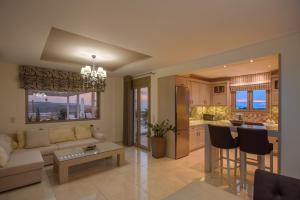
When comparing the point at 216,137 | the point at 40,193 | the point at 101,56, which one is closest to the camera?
the point at 40,193

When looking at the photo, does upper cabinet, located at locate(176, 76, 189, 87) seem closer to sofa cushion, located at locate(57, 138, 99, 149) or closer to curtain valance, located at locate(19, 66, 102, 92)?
sofa cushion, located at locate(57, 138, 99, 149)

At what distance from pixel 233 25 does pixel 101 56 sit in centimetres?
275

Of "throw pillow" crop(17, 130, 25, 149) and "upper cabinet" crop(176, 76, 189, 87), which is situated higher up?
"upper cabinet" crop(176, 76, 189, 87)

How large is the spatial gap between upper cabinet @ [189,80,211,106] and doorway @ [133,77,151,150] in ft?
4.99

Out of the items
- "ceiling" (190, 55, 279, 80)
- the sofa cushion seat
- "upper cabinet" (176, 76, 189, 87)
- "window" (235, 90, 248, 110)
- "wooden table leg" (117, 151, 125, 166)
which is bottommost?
"wooden table leg" (117, 151, 125, 166)

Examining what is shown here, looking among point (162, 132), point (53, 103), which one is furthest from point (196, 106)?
point (53, 103)

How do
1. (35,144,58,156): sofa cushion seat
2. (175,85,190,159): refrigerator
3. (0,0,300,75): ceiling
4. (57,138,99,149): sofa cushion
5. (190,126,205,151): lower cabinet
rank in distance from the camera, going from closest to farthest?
1. (0,0,300,75): ceiling
2. (35,144,58,156): sofa cushion seat
3. (57,138,99,149): sofa cushion
4. (175,85,190,159): refrigerator
5. (190,126,205,151): lower cabinet

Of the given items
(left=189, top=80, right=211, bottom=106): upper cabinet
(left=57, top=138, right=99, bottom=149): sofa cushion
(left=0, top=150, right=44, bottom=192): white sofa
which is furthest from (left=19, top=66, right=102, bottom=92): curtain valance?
(left=189, top=80, right=211, bottom=106): upper cabinet

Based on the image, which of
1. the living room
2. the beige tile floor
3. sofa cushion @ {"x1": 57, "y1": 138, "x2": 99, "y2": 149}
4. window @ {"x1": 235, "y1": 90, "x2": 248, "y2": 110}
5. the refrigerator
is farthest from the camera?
window @ {"x1": 235, "y1": 90, "x2": 248, "y2": 110}

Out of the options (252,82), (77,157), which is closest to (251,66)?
(252,82)

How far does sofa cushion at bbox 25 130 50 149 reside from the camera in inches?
154

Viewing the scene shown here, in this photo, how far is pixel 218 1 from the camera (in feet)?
5.51

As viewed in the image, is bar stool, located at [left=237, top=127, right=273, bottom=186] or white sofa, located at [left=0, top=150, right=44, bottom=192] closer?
bar stool, located at [left=237, top=127, right=273, bottom=186]

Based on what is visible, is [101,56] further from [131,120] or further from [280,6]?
[280,6]
